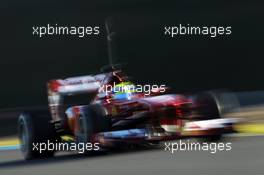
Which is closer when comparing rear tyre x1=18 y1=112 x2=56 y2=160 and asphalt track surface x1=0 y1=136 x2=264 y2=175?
asphalt track surface x1=0 y1=136 x2=264 y2=175

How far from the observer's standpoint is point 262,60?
65.6ft

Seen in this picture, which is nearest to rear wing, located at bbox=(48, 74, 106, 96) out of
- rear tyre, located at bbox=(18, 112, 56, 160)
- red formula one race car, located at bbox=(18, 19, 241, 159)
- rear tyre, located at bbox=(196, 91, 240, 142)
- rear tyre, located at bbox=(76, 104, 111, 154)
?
red formula one race car, located at bbox=(18, 19, 241, 159)

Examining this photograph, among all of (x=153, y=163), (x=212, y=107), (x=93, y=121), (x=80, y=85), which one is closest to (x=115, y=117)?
(x=93, y=121)

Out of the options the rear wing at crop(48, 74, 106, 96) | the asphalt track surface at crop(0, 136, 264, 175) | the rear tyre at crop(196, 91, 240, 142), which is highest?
the rear wing at crop(48, 74, 106, 96)

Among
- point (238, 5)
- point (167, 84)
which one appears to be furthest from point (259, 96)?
point (238, 5)

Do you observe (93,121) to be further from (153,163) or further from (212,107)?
(212,107)

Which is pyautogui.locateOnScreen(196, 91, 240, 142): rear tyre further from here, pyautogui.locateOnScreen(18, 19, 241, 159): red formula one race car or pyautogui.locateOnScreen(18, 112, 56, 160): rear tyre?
pyautogui.locateOnScreen(18, 112, 56, 160): rear tyre

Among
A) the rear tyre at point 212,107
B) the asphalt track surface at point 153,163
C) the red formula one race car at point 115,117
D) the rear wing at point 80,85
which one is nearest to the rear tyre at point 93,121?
the red formula one race car at point 115,117

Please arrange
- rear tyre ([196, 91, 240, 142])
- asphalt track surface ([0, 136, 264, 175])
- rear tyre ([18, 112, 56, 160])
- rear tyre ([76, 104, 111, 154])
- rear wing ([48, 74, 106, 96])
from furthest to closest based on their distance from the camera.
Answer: rear wing ([48, 74, 106, 96]), rear tyre ([18, 112, 56, 160]), rear tyre ([196, 91, 240, 142]), rear tyre ([76, 104, 111, 154]), asphalt track surface ([0, 136, 264, 175])

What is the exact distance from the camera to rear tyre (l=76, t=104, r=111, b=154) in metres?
10.1

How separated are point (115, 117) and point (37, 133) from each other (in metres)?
1.08

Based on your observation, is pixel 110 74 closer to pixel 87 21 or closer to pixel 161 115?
pixel 161 115

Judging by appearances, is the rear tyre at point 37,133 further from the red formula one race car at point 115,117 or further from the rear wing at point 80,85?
the rear wing at point 80,85

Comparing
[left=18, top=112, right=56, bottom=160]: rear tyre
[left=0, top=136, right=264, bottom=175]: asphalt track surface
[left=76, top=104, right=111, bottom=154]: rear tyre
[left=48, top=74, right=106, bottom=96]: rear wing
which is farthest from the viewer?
[left=48, top=74, right=106, bottom=96]: rear wing
